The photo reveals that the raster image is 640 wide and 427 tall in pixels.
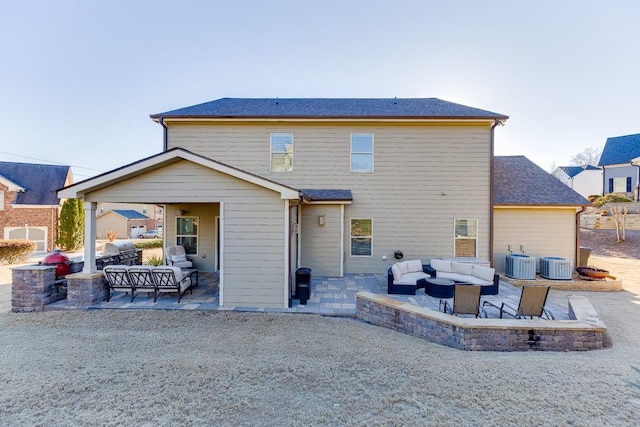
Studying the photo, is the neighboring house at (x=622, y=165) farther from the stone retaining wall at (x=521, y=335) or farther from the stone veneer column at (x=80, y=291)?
the stone veneer column at (x=80, y=291)

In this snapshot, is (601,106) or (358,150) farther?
(601,106)

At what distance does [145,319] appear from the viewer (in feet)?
19.8

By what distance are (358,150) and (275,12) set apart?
726 centimetres

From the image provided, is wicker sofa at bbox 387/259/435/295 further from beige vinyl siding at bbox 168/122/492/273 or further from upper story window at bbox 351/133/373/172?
upper story window at bbox 351/133/373/172

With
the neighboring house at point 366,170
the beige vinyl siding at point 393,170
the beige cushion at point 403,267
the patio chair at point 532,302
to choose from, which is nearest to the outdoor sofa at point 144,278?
the neighboring house at point 366,170

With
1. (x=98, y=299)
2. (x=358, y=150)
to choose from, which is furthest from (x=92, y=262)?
(x=358, y=150)

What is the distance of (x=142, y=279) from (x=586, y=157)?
8261cm

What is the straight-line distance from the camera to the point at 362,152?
10.6m

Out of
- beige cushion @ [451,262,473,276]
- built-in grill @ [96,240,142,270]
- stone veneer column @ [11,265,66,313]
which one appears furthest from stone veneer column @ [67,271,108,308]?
beige cushion @ [451,262,473,276]

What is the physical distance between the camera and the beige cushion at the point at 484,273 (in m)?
8.03

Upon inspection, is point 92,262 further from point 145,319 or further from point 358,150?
point 358,150

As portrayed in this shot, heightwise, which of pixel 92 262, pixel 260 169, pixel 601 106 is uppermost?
pixel 601 106

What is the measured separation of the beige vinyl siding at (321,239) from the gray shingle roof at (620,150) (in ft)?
103

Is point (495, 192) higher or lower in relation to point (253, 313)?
higher
